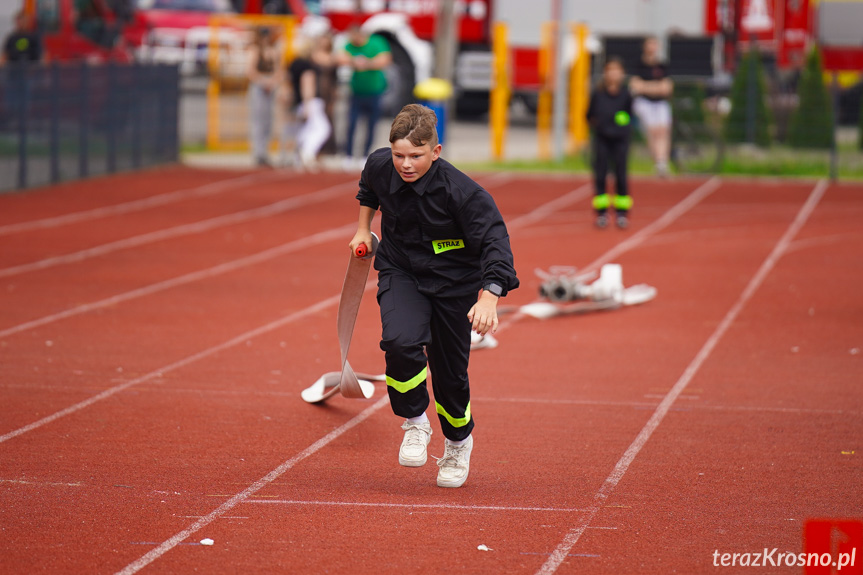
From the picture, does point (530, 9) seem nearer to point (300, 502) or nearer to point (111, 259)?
point (111, 259)

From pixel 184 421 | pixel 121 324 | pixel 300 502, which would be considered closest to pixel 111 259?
pixel 121 324

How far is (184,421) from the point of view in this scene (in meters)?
7.08

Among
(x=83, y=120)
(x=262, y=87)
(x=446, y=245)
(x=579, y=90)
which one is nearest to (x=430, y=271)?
(x=446, y=245)

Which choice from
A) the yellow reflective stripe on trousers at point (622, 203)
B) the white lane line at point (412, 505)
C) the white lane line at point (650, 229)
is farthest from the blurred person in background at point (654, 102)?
the white lane line at point (412, 505)

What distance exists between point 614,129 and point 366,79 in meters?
6.85

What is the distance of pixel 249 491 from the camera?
5.80m

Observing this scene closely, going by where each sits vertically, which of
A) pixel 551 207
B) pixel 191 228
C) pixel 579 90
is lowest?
pixel 191 228

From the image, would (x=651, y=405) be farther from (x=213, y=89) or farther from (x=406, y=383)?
(x=213, y=89)

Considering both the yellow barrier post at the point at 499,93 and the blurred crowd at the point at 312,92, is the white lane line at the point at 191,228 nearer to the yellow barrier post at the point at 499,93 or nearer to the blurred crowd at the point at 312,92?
the blurred crowd at the point at 312,92

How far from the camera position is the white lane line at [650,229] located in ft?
34.2

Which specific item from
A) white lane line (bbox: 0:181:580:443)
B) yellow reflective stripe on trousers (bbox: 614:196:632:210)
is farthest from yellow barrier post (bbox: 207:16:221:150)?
white lane line (bbox: 0:181:580:443)

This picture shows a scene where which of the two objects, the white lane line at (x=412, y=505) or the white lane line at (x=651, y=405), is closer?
the white lane line at (x=412, y=505)

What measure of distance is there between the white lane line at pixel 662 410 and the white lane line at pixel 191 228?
6.29 m

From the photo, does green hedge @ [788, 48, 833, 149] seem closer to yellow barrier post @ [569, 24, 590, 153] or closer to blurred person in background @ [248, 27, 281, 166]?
yellow barrier post @ [569, 24, 590, 153]
